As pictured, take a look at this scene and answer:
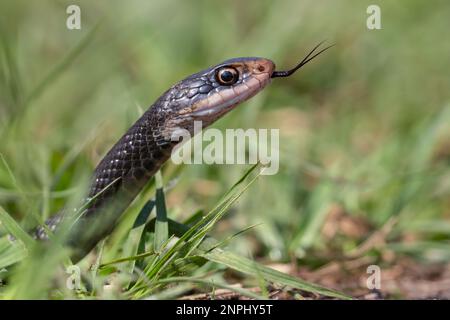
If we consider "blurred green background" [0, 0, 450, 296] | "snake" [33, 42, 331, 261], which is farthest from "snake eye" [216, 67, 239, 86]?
"blurred green background" [0, 0, 450, 296]

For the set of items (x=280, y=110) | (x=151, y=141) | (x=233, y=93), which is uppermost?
(x=280, y=110)

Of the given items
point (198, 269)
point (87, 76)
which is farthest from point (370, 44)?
point (198, 269)

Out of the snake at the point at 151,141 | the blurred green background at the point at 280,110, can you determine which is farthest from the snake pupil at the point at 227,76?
the blurred green background at the point at 280,110

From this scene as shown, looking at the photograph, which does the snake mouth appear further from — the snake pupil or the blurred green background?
the blurred green background

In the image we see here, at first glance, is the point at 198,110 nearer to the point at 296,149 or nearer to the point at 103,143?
the point at 103,143

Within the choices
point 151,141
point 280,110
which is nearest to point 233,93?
point 151,141

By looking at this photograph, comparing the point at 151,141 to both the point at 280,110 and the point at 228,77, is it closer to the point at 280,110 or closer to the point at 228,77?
the point at 228,77
